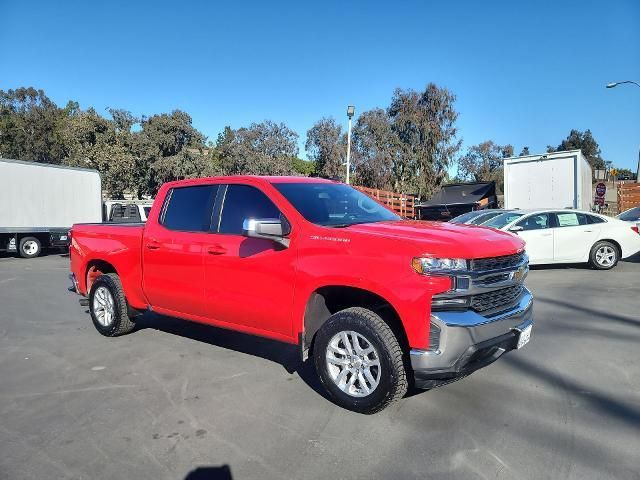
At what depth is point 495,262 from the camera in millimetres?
3746

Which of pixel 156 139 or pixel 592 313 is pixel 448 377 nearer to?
pixel 592 313

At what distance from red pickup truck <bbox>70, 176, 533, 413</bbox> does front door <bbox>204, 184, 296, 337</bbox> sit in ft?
0.04

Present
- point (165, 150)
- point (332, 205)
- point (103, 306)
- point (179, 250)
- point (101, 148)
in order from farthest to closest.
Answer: point (165, 150) → point (101, 148) → point (103, 306) → point (179, 250) → point (332, 205)

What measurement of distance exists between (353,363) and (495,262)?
4.36ft

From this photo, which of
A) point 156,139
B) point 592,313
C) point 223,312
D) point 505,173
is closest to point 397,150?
point 156,139

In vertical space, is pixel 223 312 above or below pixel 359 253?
below

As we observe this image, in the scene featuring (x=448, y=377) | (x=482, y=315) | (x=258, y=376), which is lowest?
(x=258, y=376)

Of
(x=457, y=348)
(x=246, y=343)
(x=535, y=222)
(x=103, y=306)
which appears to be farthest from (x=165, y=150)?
(x=457, y=348)

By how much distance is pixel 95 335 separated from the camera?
6332 millimetres

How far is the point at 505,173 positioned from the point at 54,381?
16.2m

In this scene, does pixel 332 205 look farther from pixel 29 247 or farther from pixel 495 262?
pixel 29 247

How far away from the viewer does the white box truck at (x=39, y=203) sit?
16625 mm

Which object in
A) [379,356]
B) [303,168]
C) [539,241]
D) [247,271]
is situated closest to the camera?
[379,356]

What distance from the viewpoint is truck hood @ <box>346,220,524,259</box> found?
3.50 meters
